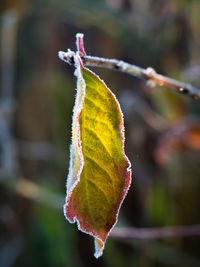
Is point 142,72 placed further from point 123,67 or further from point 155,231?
point 155,231

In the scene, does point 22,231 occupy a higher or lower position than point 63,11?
lower

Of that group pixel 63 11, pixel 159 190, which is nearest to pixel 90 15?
pixel 63 11

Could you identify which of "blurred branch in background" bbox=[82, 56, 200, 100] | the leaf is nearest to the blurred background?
"blurred branch in background" bbox=[82, 56, 200, 100]

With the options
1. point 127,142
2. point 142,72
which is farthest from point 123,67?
point 127,142

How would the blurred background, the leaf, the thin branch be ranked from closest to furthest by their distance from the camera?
the leaf → the thin branch → the blurred background

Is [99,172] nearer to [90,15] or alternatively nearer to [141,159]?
[141,159]

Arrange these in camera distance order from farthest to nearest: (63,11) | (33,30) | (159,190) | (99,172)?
(33,30) → (63,11) → (159,190) → (99,172)

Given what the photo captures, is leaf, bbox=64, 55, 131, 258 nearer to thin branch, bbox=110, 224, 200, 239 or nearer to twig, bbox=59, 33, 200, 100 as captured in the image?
twig, bbox=59, 33, 200, 100
